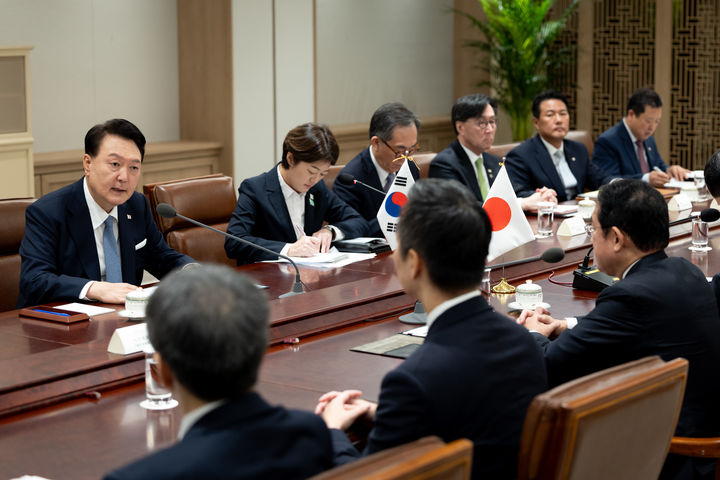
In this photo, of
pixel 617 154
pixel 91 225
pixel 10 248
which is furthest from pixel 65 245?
pixel 617 154

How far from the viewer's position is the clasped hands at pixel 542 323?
2586 millimetres

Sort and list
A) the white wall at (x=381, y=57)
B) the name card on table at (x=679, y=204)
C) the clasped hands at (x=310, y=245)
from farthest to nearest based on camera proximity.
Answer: the white wall at (x=381, y=57)
the name card on table at (x=679, y=204)
the clasped hands at (x=310, y=245)

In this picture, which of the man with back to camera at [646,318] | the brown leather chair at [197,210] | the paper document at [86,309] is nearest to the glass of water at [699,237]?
the man with back to camera at [646,318]

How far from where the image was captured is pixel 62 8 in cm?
629

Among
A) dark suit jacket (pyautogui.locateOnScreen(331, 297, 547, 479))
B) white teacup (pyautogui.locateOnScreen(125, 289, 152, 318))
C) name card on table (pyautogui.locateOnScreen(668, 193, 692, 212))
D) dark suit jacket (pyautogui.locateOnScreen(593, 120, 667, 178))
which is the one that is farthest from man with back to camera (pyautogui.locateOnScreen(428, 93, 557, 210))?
dark suit jacket (pyautogui.locateOnScreen(331, 297, 547, 479))

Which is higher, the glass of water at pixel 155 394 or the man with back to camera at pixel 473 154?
the man with back to camera at pixel 473 154

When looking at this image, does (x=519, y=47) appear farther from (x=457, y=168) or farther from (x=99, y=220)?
(x=99, y=220)

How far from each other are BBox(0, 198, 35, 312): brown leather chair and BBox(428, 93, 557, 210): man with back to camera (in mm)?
2074

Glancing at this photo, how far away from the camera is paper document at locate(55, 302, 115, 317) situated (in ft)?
9.24

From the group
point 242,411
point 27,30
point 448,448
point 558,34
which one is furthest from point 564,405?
point 558,34

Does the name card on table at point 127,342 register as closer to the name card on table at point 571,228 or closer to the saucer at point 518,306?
the saucer at point 518,306

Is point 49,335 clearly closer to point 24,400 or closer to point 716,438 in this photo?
point 24,400

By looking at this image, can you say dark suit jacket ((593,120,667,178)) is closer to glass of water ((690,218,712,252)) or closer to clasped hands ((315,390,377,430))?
glass of water ((690,218,712,252))

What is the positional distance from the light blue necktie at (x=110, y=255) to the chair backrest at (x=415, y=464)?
2087mm
